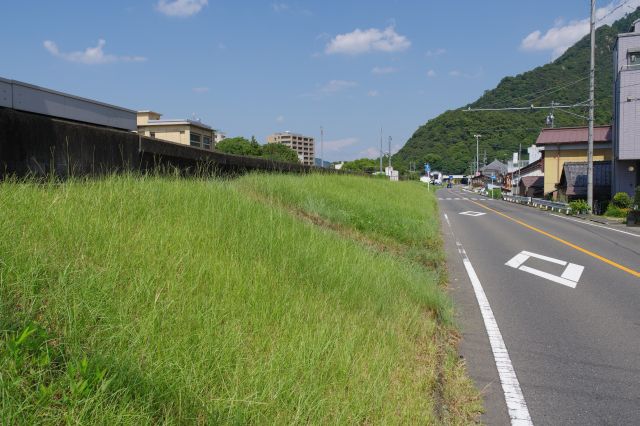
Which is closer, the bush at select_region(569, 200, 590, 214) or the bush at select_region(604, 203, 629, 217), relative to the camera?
the bush at select_region(604, 203, 629, 217)

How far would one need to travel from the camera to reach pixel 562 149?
5206 centimetres

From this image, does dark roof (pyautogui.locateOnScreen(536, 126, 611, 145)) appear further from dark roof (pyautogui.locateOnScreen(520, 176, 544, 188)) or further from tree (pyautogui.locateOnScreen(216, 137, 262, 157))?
tree (pyautogui.locateOnScreen(216, 137, 262, 157))

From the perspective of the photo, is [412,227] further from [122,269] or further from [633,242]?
[122,269]

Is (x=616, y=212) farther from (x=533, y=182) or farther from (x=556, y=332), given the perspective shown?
(x=533, y=182)

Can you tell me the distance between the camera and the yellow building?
48938mm

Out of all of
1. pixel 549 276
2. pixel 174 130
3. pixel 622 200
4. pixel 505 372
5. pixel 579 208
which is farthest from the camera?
pixel 174 130

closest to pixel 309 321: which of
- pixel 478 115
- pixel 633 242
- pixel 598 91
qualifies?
pixel 633 242

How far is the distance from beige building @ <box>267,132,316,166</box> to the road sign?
152670 mm

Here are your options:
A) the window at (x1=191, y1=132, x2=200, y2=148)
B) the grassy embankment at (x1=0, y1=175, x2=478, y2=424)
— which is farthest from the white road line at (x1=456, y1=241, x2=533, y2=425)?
the window at (x1=191, y1=132, x2=200, y2=148)

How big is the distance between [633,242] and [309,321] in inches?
603

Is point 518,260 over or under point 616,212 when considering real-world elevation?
under

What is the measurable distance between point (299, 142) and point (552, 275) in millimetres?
171507

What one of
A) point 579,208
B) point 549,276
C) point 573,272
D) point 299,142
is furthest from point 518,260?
point 299,142

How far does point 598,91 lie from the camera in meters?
45.4
